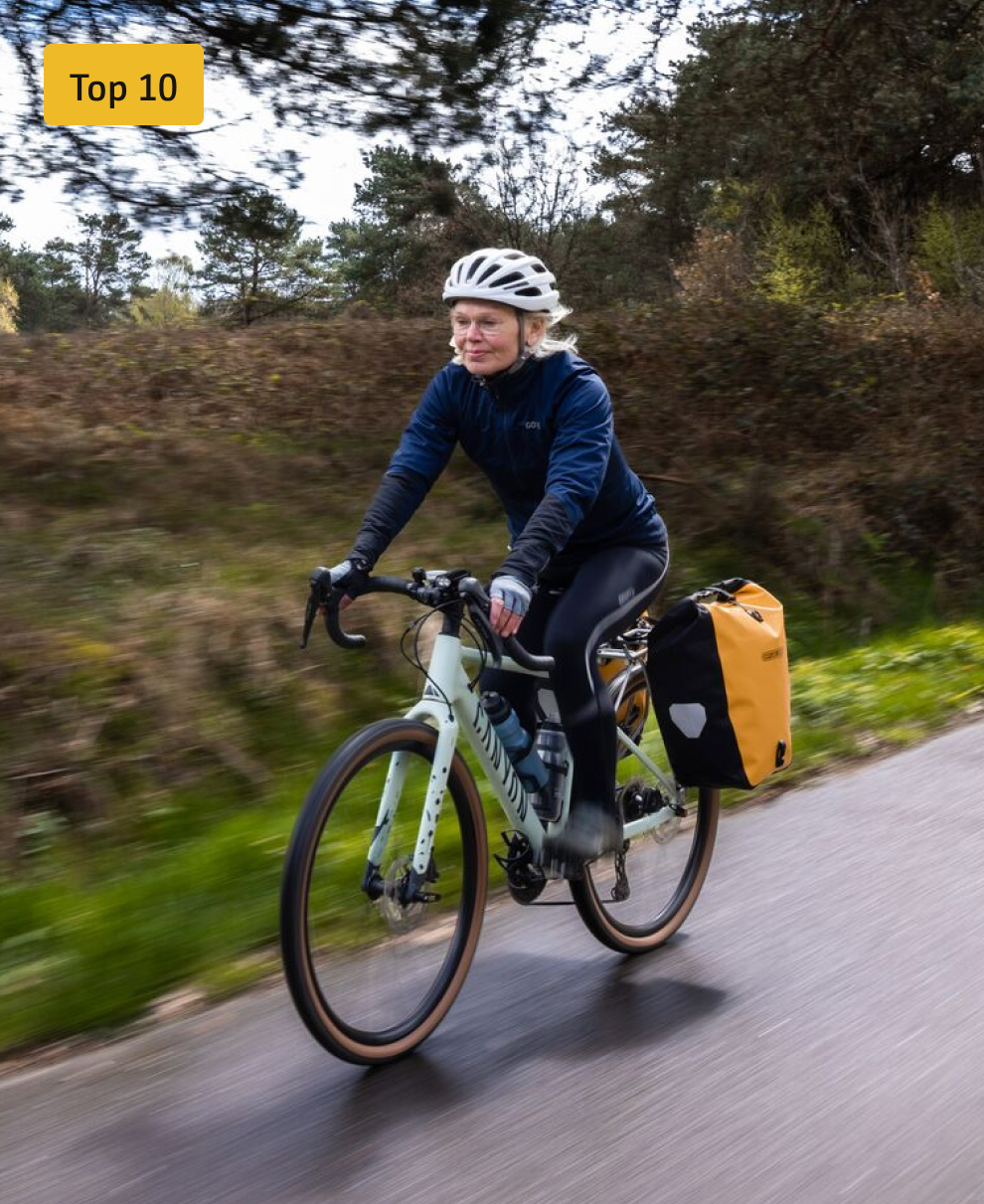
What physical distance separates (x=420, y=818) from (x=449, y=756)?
18 cm

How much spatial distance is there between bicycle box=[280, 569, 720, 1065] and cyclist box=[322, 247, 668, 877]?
115 mm

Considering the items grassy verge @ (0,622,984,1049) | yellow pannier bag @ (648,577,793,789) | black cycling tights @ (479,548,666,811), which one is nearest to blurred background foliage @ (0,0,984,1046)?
grassy verge @ (0,622,984,1049)

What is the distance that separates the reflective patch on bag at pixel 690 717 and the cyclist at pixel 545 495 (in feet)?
0.91

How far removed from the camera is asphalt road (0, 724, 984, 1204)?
3.08 meters

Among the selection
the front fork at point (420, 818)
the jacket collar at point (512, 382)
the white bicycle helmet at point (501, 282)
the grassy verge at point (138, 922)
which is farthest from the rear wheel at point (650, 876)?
the white bicycle helmet at point (501, 282)

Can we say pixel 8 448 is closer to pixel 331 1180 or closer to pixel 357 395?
pixel 357 395

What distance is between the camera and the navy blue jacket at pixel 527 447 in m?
3.95

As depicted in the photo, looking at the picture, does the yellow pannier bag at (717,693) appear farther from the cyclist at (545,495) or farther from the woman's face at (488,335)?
the woman's face at (488,335)

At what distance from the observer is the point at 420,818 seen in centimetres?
376

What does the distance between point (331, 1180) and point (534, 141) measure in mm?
8638

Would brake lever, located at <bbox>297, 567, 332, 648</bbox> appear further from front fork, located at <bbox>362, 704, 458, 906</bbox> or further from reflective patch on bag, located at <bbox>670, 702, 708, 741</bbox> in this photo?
reflective patch on bag, located at <bbox>670, 702, 708, 741</bbox>

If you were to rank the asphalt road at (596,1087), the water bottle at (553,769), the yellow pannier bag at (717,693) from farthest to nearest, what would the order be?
the yellow pannier bag at (717,693), the water bottle at (553,769), the asphalt road at (596,1087)

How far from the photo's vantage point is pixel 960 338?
14.2m

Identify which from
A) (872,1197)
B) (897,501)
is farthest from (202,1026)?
(897,501)
